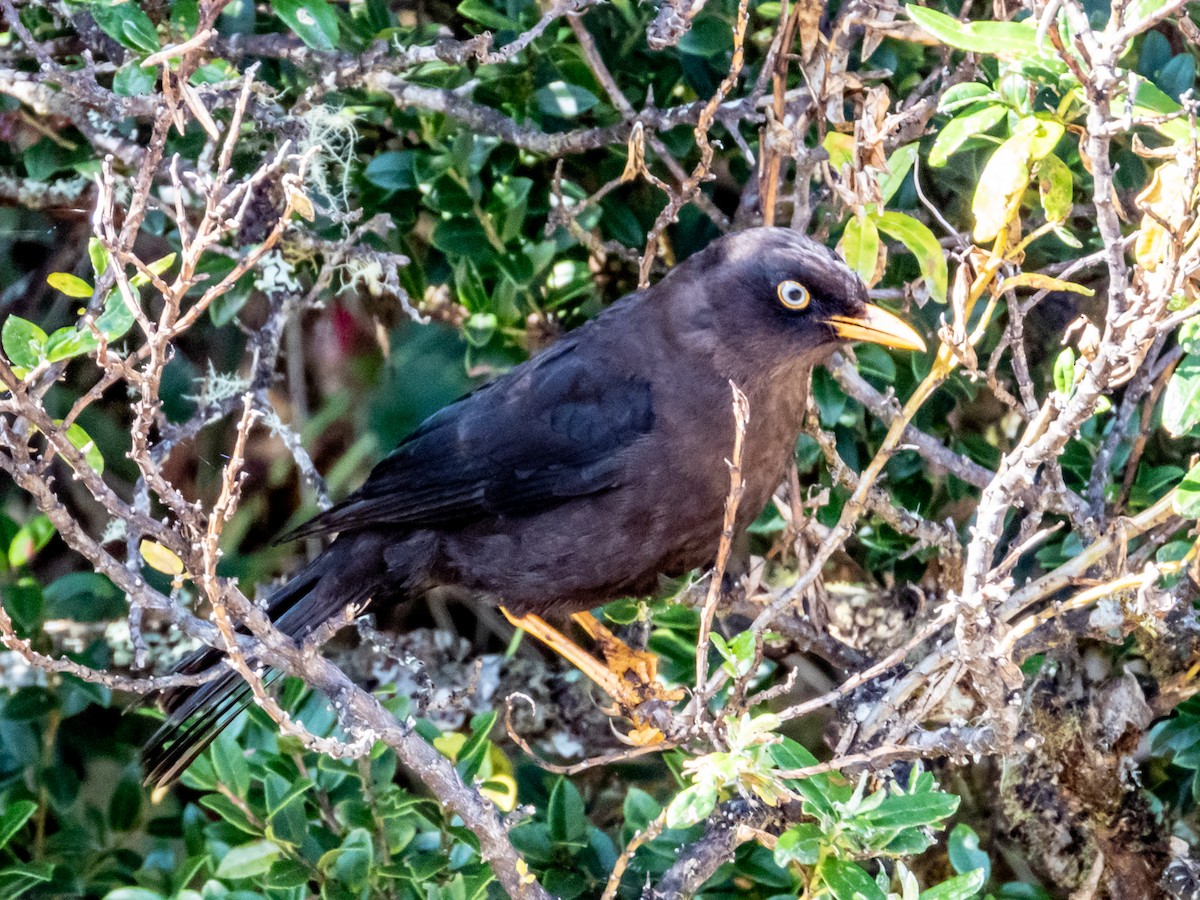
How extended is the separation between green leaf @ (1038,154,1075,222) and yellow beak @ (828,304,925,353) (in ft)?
2.00

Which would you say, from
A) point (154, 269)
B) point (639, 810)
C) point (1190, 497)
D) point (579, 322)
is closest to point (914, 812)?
point (1190, 497)

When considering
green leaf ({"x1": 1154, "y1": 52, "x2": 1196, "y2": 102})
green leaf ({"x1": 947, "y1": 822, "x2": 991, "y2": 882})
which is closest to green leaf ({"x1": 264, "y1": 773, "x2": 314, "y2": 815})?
green leaf ({"x1": 947, "y1": 822, "x2": 991, "y2": 882})

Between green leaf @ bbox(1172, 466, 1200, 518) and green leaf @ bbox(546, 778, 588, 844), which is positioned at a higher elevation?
green leaf @ bbox(1172, 466, 1200, 518)

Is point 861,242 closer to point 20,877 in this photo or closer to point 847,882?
point 847,882

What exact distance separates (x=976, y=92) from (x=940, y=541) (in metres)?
1.35

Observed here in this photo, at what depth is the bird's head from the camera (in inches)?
158

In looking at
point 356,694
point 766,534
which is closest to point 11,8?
point 356,694

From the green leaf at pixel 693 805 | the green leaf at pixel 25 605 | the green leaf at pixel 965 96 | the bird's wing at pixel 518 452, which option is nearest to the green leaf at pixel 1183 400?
the green leaf at pixel 965 96

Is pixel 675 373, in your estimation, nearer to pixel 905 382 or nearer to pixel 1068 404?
pixel 905 382

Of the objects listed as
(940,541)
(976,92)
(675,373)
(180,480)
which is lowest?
(180,480)

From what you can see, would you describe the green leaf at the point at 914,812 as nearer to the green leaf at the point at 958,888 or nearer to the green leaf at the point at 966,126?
the green leaf at the point at 958,888

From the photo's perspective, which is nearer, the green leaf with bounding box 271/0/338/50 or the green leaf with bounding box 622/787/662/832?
the green leaf with bounding box 271/0/338/50

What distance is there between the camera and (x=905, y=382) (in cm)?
466

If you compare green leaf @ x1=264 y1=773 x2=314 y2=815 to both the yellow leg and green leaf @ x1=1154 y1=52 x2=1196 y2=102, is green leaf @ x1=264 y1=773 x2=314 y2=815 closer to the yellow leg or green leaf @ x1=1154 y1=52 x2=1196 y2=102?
the yellow leg
